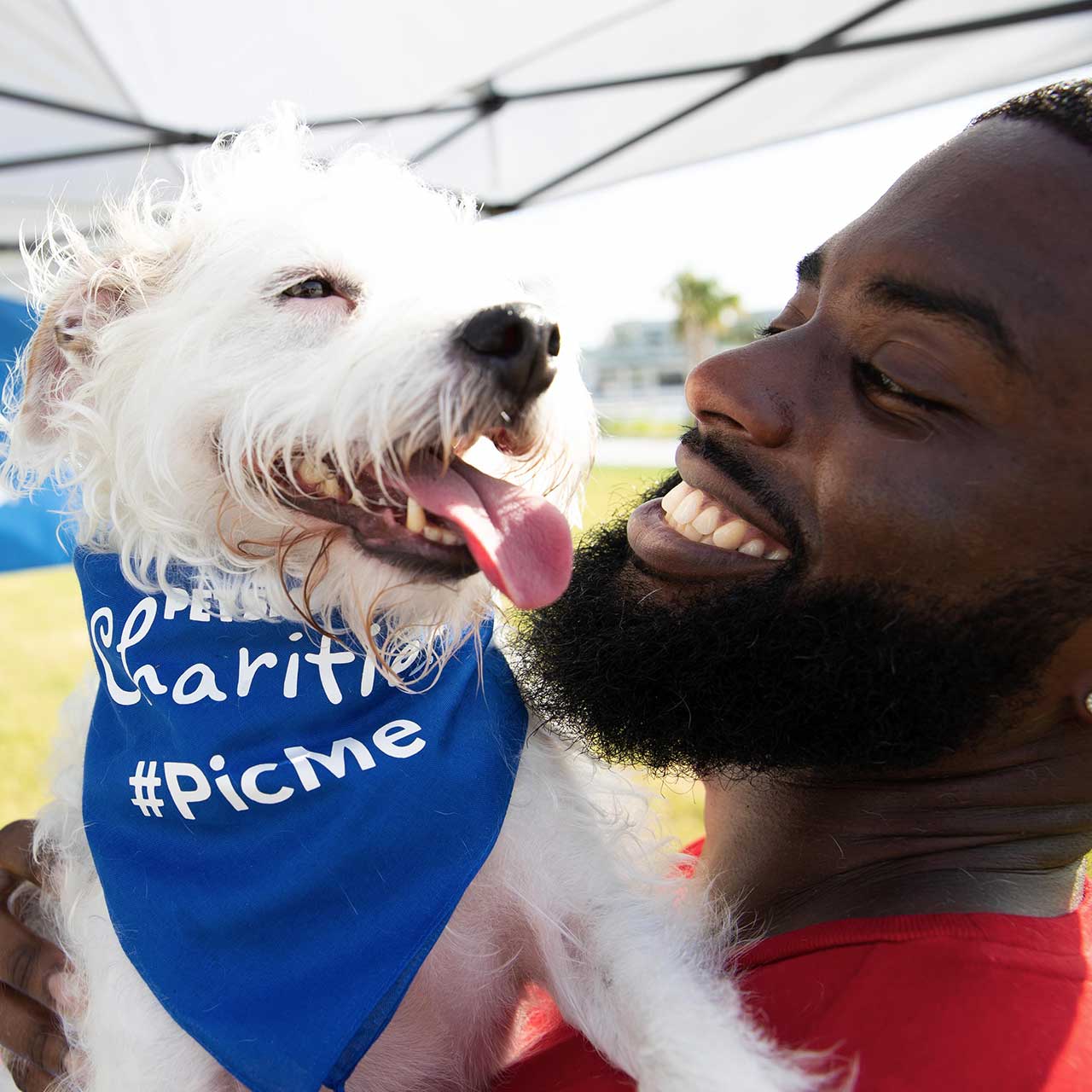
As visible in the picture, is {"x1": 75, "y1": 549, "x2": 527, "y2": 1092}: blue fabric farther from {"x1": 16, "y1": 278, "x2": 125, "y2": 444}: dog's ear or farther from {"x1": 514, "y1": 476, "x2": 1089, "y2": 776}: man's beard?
{"x1": 16, "y1": 278, "x2": 125, "y2": 444}: dog's ear

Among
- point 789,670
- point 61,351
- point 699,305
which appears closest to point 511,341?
point 789,670

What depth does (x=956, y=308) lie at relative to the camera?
167cm

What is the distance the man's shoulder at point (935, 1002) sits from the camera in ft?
4.38

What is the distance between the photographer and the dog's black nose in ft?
5.84

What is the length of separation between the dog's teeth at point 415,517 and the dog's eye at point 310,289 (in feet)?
1.81

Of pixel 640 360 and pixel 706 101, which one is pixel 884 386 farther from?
pixel 640 360

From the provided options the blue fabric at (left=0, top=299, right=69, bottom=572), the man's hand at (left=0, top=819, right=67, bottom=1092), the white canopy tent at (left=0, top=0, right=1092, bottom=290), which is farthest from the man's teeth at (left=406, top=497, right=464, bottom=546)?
the blue fabric at (left=0, top=299, right=69, bottom=572)

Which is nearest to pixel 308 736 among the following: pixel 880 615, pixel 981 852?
pixel 880 615

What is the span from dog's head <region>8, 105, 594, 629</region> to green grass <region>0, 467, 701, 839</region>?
24.1 inches

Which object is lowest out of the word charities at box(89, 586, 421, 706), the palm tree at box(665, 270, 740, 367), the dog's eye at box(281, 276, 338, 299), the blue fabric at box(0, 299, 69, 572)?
the palm tree at box(665, 270, 740, 367)

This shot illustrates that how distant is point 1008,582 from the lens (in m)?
1.67

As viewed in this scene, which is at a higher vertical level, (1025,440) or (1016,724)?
(1025,440)

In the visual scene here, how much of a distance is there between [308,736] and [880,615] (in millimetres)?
1140

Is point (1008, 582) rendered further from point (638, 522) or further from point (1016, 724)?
point (638, 522)
